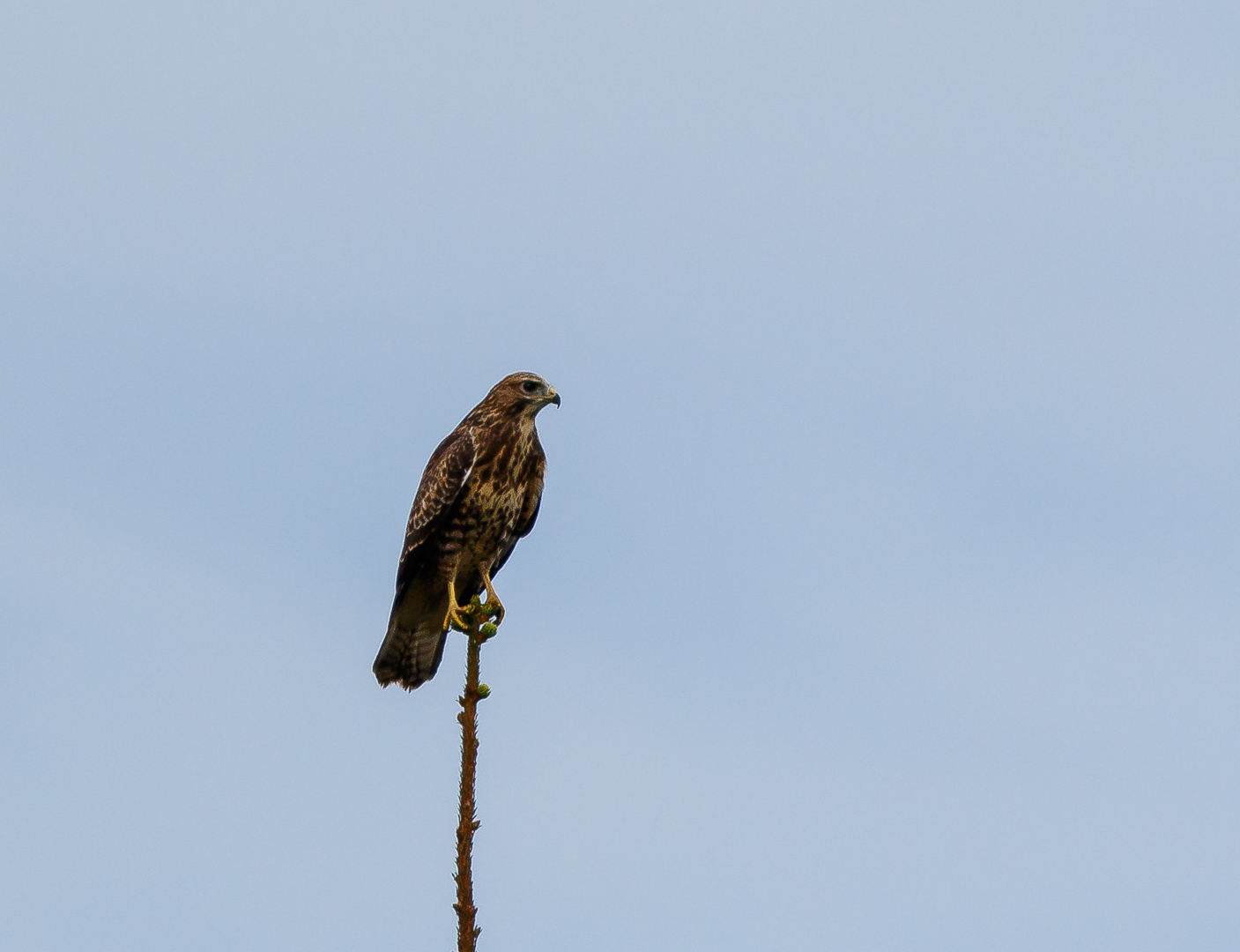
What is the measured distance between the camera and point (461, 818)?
4.75 metres

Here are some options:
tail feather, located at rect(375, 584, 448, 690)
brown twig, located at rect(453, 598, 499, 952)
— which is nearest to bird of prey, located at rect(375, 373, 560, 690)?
tail feather, located at rect(375, 584, 448, 690)

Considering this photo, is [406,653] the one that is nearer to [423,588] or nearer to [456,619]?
[423,588]

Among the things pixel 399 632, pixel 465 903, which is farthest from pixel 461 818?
pixel 399 632

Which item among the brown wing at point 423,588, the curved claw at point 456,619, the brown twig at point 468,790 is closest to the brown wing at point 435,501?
the brown wing at point 423,588

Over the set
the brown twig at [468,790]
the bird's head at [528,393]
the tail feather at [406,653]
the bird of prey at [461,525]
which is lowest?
the brown twig at [468,790]

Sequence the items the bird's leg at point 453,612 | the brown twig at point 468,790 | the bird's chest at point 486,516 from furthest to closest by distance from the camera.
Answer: the bird's chest at point 486,516 < the bird's leg at point 453,612 < the brown twig at point 468,790

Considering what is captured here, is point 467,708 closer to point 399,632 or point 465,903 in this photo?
point 465,903

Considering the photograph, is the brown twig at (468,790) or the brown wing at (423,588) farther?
the brown wing at (423,588)

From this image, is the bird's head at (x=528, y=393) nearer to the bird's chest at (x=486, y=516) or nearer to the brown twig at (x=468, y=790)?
the bird's chest at (x=486, y=516)

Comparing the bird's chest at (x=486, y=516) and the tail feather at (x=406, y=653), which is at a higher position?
the bird's chest at (x=486, y=516)

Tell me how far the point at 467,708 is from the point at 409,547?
199 inches

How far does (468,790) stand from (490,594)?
536cm

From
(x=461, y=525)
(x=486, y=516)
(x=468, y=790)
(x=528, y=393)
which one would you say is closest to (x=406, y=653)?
(x=461, y=525)

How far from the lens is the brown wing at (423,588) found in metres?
10.0
